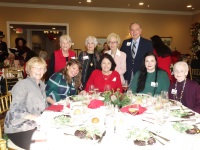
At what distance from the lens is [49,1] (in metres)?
8.87

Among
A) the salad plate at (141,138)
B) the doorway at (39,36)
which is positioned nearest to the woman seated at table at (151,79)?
the salad plate at (141,138)

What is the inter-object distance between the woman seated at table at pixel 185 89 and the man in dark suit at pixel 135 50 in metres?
1.28

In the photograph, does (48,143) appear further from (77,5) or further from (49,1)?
(77,5)

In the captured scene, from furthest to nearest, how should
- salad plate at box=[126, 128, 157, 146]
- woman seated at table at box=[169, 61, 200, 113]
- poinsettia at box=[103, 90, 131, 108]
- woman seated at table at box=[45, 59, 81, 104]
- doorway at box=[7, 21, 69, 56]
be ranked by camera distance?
1. doorway at box=[7, 21, 69, 56]
2. woman seated at table at box=[45, 59, 81, 104]
3. woman seated at table at box=[169, 61, 200, 113]
4. poinsettia at box=[103, 90, 131, 108]
5. salad plate at box=[126, 128, 157, 146]

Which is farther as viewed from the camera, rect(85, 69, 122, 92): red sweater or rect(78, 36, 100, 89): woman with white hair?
rect(78, 36, 100, 89): woman with white hair

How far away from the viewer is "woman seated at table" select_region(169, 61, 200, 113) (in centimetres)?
275

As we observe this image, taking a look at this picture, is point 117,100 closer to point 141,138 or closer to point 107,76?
point 141,138

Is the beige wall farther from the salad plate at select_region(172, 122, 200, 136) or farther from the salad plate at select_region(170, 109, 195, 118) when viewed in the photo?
the salad plate at select_region(172, 122, 200, 136)

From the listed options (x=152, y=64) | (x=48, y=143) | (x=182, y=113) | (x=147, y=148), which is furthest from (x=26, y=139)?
(x=152, y=64)

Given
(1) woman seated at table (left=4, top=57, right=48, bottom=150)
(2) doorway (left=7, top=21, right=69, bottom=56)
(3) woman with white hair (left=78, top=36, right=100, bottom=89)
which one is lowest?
(1) woman seated at table (left=4, top=57, right=48, bottom=150)

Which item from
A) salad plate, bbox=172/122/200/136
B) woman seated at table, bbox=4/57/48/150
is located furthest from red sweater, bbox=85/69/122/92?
salad plate, bbox=172/122/200/136

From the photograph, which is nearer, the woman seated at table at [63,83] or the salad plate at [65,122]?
the salad plate at [65,122]

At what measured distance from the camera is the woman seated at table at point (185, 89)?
2750 millimetres

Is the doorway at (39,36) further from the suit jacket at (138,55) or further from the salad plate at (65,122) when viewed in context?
the salad plate at (65,122)
